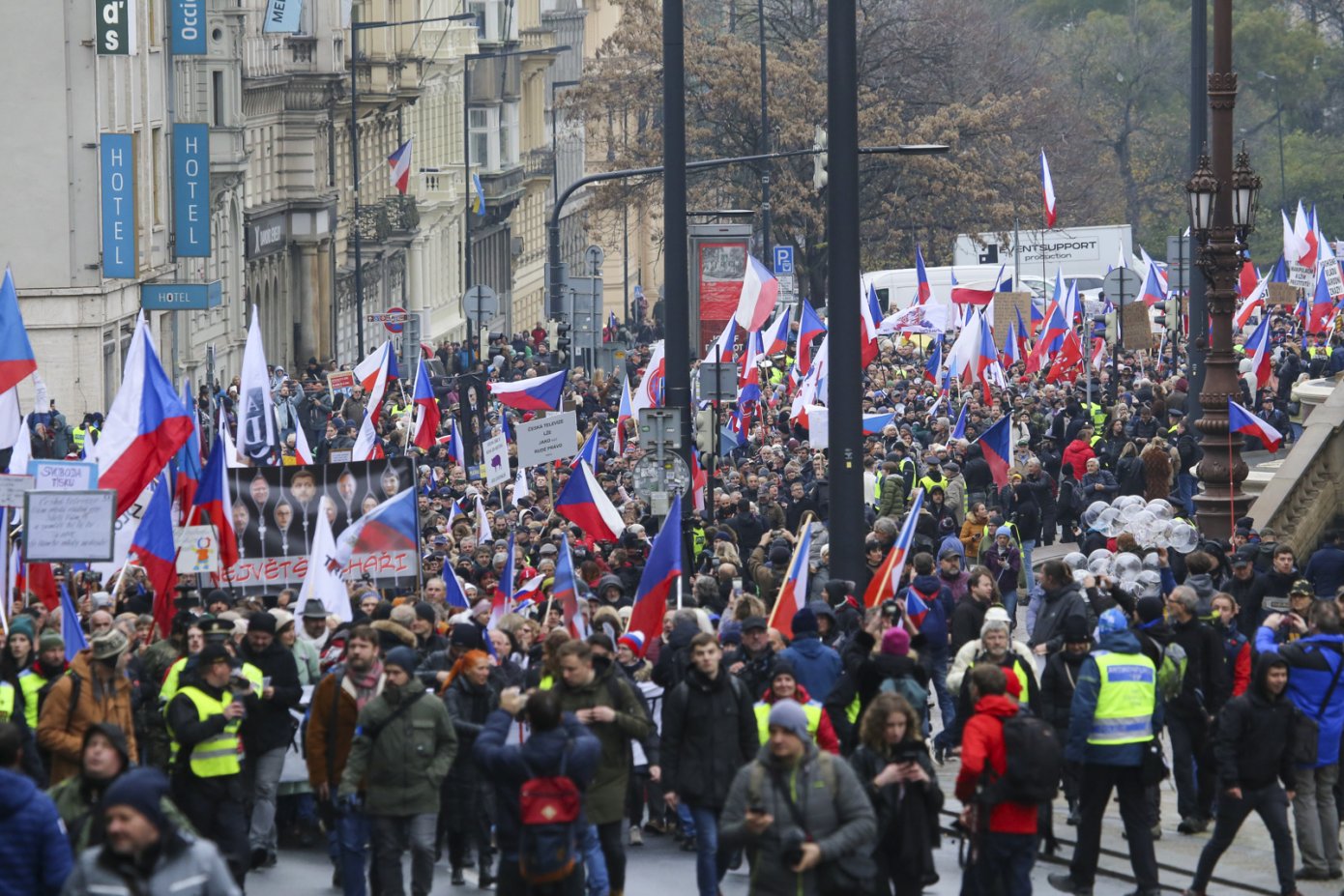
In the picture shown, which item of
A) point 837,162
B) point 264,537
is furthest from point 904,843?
point 264,537

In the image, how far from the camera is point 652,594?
16.1 metres

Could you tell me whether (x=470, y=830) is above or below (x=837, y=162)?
below

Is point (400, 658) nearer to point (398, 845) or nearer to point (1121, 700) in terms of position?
point (398, 845)

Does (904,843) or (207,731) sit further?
(207,731)

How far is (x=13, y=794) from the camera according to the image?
A: 9.59m

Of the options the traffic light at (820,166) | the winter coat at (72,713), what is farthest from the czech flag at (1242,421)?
the winter coat at (72,713)

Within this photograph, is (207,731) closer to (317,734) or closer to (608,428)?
(317,734)

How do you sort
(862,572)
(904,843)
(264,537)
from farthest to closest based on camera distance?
(264,537) < (862,572) < (904,843)

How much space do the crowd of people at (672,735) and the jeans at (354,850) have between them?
1 centimetres

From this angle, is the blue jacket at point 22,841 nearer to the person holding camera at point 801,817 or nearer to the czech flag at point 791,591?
the person holding camera at point 801,817

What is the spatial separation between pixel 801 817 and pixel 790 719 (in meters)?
0.37

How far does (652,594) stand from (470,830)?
2420 millimetres

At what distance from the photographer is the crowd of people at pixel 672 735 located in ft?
34.9

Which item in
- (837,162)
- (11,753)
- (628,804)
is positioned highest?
(837,162)
